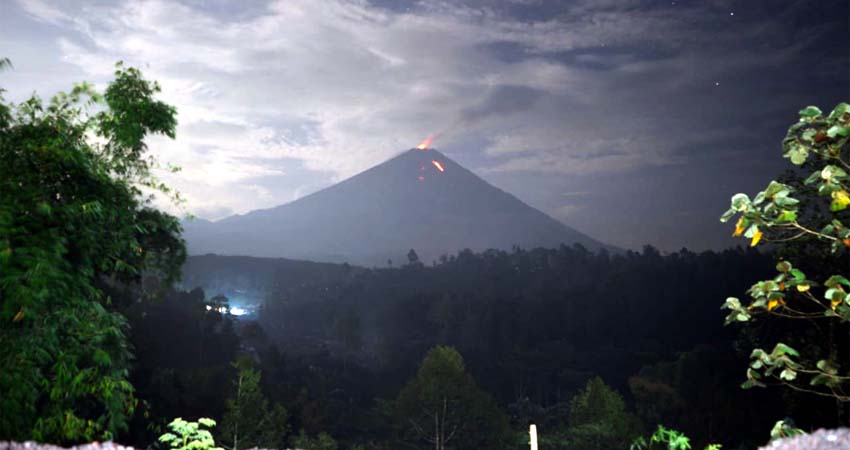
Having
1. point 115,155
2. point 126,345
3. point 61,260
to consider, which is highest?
point 115,155

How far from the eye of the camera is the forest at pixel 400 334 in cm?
735

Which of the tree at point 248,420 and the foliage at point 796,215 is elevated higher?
the foliage at point 796,215

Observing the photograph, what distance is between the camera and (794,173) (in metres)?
14.8

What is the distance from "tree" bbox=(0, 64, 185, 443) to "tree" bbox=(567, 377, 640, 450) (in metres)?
32.3

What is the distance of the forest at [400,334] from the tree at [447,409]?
18cm

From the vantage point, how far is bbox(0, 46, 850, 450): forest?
7348mm

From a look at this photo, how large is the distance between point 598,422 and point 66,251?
3754cm

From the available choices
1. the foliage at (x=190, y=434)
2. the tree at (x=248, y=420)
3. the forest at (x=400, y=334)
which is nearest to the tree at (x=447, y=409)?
the forest at (x=400, y=334)

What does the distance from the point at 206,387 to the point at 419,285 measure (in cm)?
11311

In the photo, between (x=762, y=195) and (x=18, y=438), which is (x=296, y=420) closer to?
(x=18, y=438)

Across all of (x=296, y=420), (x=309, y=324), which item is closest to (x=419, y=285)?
(x=309, y=324)

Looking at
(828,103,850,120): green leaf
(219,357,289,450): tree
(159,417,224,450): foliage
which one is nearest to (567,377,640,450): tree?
(219,357,289,450): tree

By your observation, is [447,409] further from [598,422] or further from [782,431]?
[782,431]

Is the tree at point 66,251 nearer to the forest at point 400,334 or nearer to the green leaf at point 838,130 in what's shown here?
the forest at point 400,334
